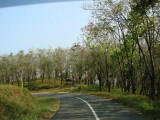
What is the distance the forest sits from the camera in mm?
20703

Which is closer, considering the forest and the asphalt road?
the asphalt road

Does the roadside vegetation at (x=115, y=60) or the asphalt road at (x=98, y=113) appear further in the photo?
the roadside vegetation at (x=115, y=60)

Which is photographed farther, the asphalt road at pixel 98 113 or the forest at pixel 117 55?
the forest at pixel 117 55

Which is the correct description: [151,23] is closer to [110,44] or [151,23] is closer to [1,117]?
[110,44]

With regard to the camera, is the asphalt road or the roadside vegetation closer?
the asphalt road

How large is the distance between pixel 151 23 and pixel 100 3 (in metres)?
6.07

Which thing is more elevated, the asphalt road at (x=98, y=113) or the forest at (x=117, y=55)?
the forest at (x=117, y=55)

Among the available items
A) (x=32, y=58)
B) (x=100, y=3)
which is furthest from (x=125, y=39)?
(x=32, y=58)

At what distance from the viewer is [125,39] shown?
27.2 m

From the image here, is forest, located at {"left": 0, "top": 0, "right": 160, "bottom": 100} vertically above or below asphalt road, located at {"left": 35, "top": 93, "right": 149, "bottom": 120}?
above

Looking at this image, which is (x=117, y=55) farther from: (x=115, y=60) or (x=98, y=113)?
(x=98, y=113)

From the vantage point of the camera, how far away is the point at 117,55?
32250 mm

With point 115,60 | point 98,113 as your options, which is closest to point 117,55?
point 115,60

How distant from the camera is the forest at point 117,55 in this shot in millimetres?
20703
